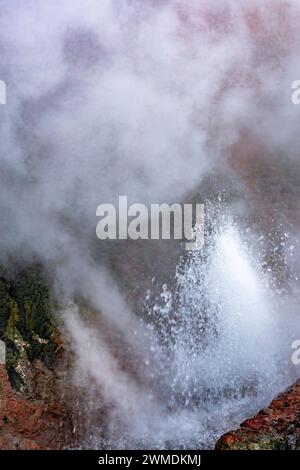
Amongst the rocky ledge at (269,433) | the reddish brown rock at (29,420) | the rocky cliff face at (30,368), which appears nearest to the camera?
the rocky ledge at (269,433)

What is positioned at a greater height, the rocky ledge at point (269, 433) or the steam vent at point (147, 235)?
the steam vent at point (147, 235)

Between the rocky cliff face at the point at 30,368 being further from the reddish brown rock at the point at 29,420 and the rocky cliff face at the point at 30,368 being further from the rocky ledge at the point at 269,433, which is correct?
the rocky ledge at the point at 269,433

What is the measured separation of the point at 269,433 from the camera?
5.95m

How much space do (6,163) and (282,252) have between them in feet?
17.5

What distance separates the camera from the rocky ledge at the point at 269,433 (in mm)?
5695

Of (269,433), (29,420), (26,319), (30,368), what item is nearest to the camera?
(269,433)

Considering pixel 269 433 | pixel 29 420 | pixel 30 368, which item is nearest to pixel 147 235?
pixel 30 368

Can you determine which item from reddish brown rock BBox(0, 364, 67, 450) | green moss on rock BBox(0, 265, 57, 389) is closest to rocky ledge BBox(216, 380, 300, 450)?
reddish brown rock BBox(0, 364, 67, 450)

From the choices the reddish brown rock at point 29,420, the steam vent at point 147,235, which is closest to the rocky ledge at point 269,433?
the steam vent at point 147,235

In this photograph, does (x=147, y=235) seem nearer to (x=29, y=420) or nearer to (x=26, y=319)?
(x=26, y=319)

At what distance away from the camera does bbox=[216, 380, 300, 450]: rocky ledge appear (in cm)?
570

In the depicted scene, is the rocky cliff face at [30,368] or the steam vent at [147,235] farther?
the steam vent at [147,235]

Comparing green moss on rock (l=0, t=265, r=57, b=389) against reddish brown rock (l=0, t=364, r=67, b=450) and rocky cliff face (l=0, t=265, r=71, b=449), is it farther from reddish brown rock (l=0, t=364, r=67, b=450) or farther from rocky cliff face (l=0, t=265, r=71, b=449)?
reddish brown rock (l=0, t=364, r=67, b=450)

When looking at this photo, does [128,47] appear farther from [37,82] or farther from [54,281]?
[54,281]
